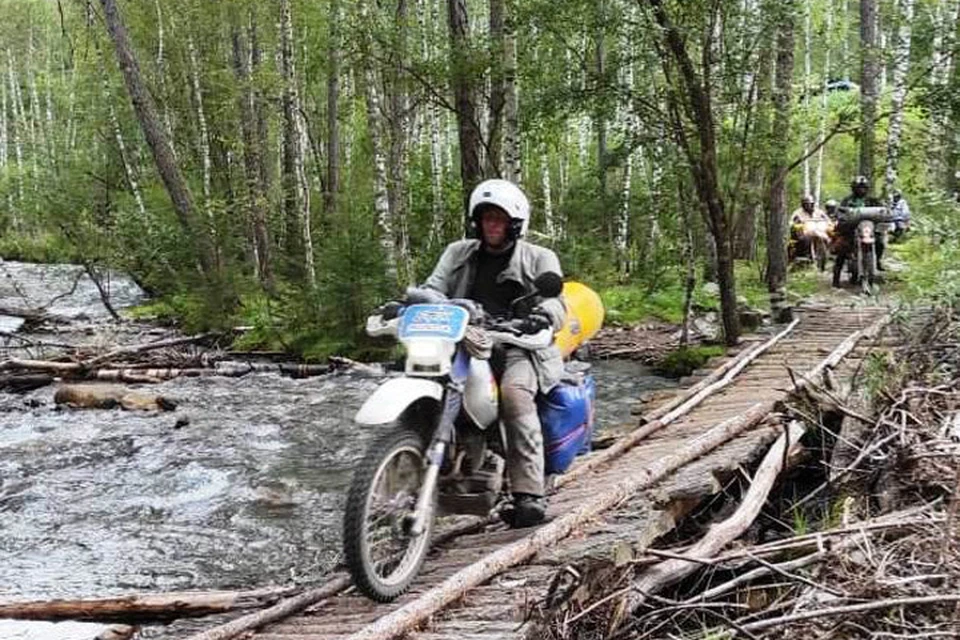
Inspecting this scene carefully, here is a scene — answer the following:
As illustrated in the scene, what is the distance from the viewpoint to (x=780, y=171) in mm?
12898

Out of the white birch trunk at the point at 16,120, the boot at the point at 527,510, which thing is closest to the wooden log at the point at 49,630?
the boot at the point at 527,510

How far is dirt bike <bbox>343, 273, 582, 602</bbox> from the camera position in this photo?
388cm

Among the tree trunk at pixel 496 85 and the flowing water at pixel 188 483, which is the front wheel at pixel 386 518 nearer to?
the flowing water at pixel 188 483

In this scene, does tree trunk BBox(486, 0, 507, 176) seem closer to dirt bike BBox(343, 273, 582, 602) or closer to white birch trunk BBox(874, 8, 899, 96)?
white birch trunk BBox(874, 8, 899, 96)

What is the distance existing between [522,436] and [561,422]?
434mm

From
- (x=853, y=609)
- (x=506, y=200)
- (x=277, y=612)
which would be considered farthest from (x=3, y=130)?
(x=853, y=609)

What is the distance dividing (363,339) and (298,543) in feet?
23.2

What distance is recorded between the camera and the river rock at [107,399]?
10969 mm

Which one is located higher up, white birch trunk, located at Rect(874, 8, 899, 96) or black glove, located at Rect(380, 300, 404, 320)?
white birch trunk, located at Rect(874, 8, 899, 96)

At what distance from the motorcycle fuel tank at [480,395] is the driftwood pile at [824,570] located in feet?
3.05

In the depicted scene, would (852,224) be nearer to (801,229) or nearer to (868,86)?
(801,229)

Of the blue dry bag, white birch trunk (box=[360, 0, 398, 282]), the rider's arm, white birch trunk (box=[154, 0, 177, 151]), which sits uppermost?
white birch trunk (box=[154, 0, 177, 151])

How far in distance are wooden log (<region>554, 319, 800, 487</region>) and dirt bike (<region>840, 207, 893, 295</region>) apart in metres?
2.80

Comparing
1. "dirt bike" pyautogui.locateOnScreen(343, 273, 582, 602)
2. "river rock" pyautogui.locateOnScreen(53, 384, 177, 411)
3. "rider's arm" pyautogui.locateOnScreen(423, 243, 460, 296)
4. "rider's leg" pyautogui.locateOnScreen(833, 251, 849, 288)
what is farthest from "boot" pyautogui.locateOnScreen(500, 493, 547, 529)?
"rider's leg" pyautogui.locateOnScreen(833, 251, 849, 288)
